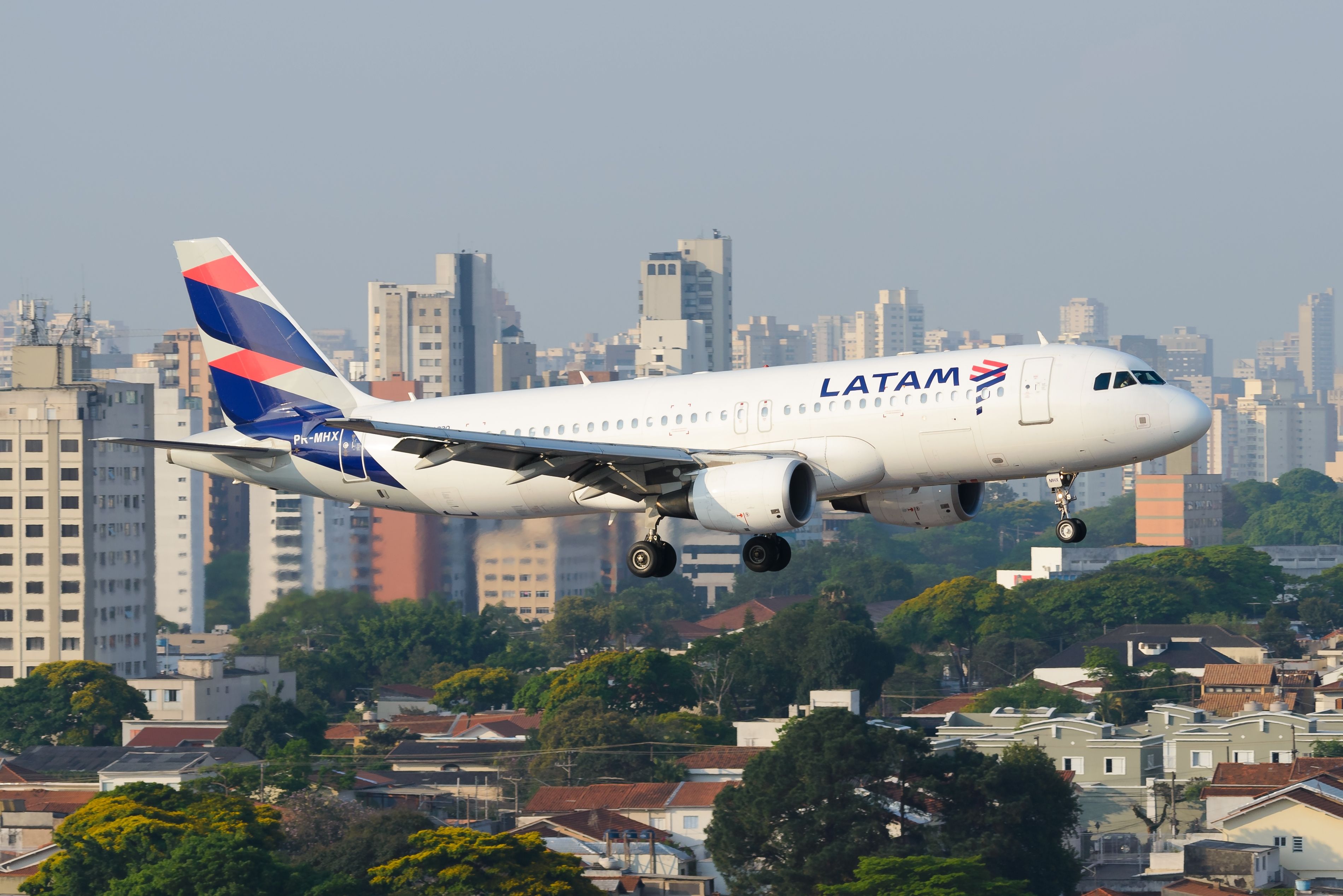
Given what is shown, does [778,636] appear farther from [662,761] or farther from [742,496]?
[742,496]

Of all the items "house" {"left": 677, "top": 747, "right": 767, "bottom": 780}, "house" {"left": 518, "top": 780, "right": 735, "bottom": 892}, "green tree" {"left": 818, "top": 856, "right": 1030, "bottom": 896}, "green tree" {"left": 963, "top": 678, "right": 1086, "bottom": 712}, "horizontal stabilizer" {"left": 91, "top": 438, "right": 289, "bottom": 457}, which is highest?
"horizontal stabilizer" {"left": 91, "top": 438, "right": 289, "bottom": 457}

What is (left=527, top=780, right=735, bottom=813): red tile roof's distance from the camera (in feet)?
361

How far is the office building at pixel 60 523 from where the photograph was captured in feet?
622

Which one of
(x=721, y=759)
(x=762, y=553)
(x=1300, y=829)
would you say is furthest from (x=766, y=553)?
(x=721, y=759)

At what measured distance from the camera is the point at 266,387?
63.0m

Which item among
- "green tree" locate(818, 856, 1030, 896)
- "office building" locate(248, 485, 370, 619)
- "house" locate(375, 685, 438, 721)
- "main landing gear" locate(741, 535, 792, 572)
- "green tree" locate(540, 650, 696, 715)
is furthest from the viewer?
"house" locate(375, 685, 438, 721)

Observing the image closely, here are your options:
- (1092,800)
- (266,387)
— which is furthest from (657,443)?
(1092,800)

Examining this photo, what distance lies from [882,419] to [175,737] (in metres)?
108

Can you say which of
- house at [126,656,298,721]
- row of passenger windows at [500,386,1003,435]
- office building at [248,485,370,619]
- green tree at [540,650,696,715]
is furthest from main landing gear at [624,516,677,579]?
house at [126,656,298,721]

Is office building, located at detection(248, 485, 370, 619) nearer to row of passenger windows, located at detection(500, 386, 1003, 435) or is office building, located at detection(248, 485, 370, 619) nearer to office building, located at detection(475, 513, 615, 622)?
office building, located at detection(475, 513, 615, 622)

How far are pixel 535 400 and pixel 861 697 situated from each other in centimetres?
11224

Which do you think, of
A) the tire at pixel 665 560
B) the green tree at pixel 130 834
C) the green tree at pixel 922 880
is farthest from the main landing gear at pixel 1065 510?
the green tree at pixel 130 834

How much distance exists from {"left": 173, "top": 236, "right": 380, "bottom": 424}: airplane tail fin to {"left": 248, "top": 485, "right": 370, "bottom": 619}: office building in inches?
2878

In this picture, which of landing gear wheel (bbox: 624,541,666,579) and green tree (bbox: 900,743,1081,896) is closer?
landing gear wheel (bbox: 624,541,666,579)
